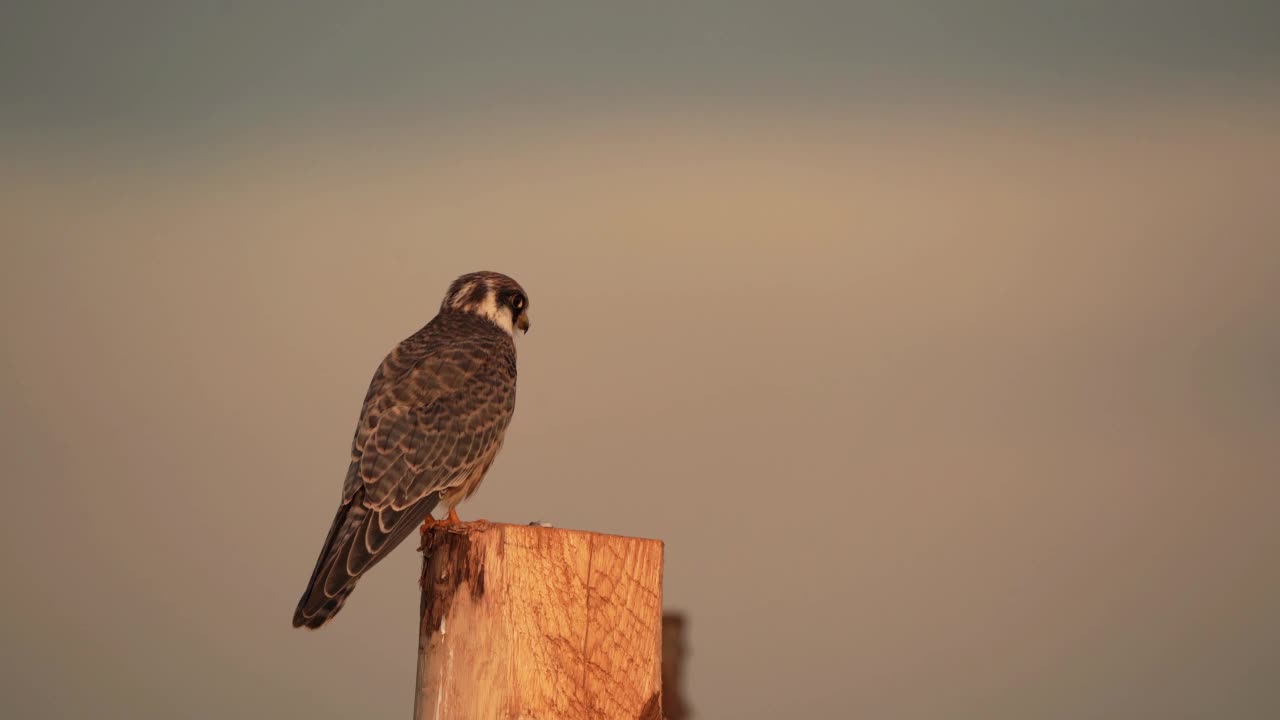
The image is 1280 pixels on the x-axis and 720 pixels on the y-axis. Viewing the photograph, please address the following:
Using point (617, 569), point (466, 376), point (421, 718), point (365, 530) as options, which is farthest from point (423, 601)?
point (466, 376)

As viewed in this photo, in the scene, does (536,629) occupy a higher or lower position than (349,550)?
lower

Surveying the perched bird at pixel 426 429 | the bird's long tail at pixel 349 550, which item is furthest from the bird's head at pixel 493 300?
the bird's long tail at pixel 349 550

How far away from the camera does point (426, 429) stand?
3766 mm

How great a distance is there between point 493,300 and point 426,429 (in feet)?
2.93

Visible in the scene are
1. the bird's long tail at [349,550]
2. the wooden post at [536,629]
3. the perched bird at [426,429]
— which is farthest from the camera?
the perched bird at [426,429]

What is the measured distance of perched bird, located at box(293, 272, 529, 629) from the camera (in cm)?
324

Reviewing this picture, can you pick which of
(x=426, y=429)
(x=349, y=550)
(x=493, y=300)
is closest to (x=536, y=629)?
(x=349, y=550)

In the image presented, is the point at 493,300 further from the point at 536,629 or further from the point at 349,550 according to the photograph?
the point at 536,629

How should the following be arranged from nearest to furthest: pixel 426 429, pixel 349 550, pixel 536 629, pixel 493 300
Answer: pixel 536 629 → pixel 349 550 → pixel 426 429 → pixel 493 300

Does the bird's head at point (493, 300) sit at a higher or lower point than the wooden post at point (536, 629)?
higher

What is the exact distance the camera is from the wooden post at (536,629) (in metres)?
2.47

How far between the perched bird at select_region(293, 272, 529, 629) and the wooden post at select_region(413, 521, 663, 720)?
602 millimetres

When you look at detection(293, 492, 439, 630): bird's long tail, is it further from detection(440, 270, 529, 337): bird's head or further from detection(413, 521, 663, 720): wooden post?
detection(440, 270, 529, 337): bird's head

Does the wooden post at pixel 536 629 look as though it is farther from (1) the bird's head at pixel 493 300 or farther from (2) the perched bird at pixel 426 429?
(1) the bird's head at pixel 493 300
